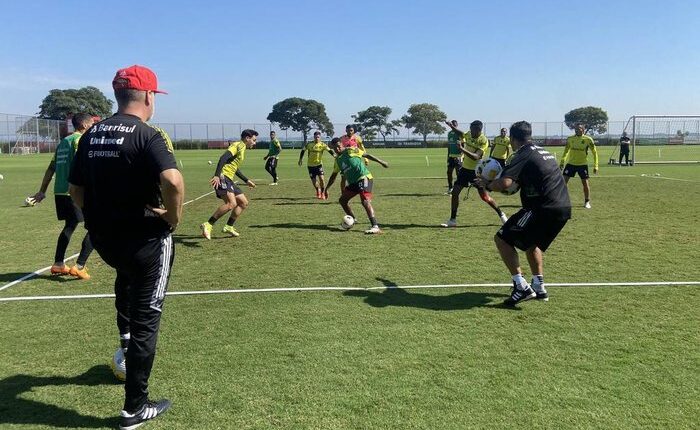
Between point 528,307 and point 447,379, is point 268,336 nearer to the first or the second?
point 447,379

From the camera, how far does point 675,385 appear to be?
3.66 meters

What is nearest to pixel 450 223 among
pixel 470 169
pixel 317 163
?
pixel 470 169

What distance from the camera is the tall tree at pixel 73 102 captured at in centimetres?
10219

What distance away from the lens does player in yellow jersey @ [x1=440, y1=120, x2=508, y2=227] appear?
34.5 ft

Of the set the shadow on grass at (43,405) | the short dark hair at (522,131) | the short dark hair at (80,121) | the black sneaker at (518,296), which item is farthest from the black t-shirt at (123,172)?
the short dark hair at (522,131)

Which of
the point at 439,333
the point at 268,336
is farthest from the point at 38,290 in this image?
the point at 439,333

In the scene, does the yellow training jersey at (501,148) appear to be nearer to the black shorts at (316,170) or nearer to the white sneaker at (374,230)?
the black shorts at (316,170)

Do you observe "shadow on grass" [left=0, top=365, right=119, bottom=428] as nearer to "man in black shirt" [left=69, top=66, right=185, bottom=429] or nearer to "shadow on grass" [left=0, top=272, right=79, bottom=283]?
"man in black shirt" [left=69, top=66, right=185, bottom=429]

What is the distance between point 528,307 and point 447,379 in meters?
2.06

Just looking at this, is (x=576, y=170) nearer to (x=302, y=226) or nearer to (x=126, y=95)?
(x=302, y=226)

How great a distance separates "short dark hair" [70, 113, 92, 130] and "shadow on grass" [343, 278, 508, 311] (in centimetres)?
378

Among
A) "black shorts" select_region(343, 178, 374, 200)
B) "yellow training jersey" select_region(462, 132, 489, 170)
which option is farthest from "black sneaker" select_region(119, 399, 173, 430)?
"yellow training jersey" select_region(462, 132, 489, 170)

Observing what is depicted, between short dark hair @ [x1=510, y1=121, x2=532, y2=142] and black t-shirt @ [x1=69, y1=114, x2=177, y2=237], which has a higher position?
short dark hair @ [x1=510, y1=121, x2=532, y2=142]

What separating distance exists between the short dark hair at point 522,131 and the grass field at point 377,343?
1787 mm
